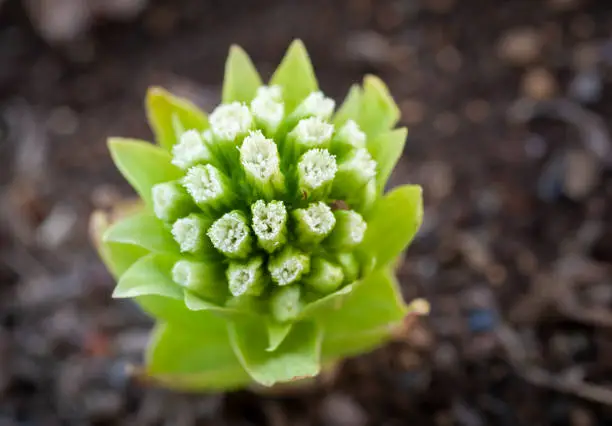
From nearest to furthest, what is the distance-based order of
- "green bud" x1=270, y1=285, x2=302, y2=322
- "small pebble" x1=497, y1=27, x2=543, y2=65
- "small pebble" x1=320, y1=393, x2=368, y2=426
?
"green bud" x1=270, y1=285, x2=302, y2=322
"small pebble" x1=320, y1=393, x2=368, y2=426
"small pebble" x1=497, y1=27, x2=543, y2=65

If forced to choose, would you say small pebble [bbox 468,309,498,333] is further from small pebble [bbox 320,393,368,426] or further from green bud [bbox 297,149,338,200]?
green bud [bbox 297,149,338,200]

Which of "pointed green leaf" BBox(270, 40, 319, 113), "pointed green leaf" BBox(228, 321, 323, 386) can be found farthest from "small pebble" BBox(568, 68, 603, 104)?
"pointed green leaf" BBox(228, 321, 323, 386)

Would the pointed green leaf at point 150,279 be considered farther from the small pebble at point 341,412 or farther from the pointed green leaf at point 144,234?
the small pebble at point 341,412

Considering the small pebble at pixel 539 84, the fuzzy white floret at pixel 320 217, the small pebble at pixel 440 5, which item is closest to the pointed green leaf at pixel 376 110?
the fuzzy white floret at pixel 320 217

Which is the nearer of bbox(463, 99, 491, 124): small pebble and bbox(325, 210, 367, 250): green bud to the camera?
bbox(325, 210, 367, 250): green bud

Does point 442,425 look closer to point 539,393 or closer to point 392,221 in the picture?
point 539,393

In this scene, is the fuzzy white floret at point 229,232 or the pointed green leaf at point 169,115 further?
the pointed green leaf at point 169,115

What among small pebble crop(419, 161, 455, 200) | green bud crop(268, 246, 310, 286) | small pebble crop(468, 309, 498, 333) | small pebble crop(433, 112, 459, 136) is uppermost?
green bud crop(268, 246, 310, 286)
